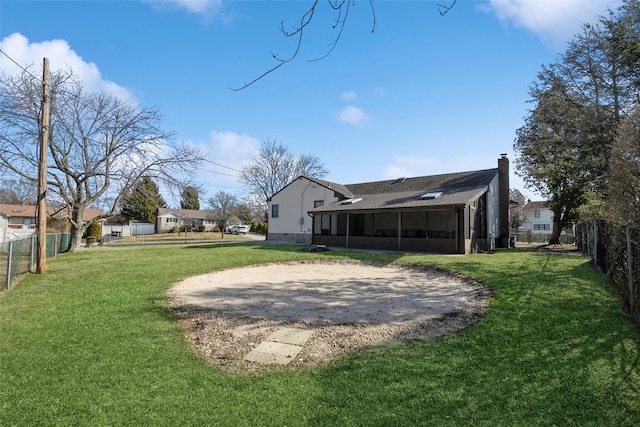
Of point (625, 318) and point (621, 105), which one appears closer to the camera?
point (625, 318)

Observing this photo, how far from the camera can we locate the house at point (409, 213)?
18.0 meters

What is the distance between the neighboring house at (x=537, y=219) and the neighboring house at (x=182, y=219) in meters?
54.5

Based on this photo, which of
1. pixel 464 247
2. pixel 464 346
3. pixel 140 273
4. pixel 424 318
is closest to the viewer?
pixel 464 346

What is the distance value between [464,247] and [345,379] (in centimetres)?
1510

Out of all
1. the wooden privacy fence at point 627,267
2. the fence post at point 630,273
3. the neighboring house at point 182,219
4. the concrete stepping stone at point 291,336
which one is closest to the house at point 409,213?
the wooden privacy fence at point 627,267

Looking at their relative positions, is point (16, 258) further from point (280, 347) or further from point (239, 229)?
point (239, 229)

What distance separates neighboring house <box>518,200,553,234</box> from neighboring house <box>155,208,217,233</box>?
54.5 meters

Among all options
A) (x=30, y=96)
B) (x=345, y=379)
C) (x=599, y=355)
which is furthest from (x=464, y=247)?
(x=30, y=96)

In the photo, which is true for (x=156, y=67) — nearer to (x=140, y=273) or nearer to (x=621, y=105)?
(x=140, y=273)

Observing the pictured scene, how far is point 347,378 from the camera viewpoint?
3.59m

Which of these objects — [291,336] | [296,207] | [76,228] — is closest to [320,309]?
[291,336]

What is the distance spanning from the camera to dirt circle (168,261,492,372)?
4711 millimetres

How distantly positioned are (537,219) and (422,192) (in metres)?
47.1

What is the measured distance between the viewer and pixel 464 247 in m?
17.0
